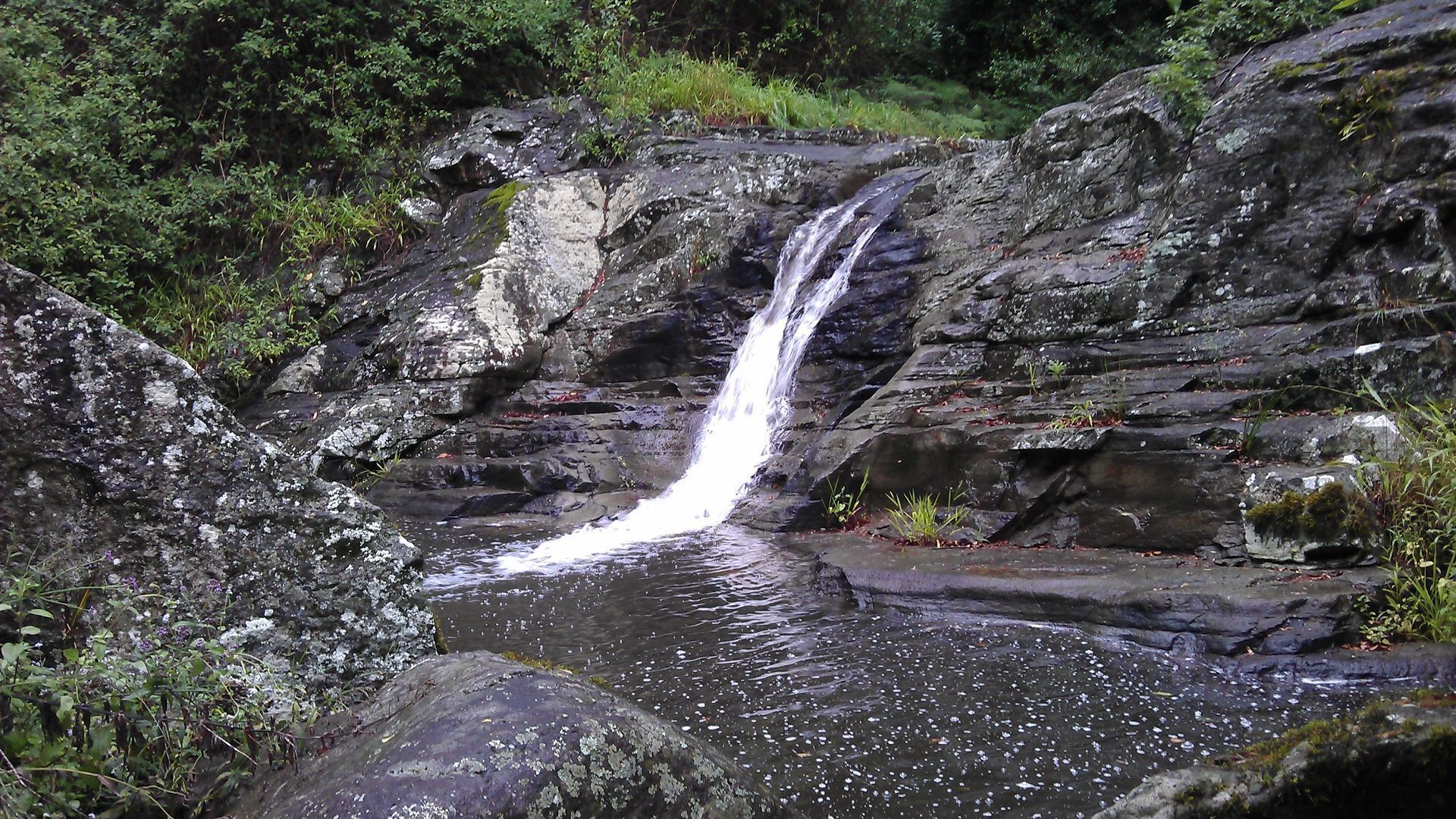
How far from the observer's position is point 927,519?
714 centimetres

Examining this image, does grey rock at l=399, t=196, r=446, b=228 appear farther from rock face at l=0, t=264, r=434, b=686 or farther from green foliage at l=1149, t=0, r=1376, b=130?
rock face at l=0, t=264, r=434, b=686

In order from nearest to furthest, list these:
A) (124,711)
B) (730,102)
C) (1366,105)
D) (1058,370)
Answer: (124,711) < (1366,105) < (1058,370) < (730,102)

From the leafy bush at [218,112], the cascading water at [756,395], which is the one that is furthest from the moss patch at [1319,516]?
the leafy bush at [218,112]

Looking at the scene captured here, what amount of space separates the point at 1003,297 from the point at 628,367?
4.82 m

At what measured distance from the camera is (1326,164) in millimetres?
7129

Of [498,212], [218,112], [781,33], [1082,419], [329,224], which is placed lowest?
[1082,419]

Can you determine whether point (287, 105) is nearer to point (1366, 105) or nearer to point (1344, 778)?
point (1366, 105)

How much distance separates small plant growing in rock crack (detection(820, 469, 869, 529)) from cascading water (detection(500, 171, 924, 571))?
1.17m

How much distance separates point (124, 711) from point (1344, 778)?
309 centimetres

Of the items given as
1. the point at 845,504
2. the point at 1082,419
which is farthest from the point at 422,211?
the point at 1082,419

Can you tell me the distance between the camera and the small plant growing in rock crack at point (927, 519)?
7.06 meters

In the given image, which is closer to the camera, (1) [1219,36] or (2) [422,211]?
(1) [1219,36]

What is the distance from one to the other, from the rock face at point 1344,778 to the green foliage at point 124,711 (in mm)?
2423

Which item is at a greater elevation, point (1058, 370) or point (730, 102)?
point (730, 102)
